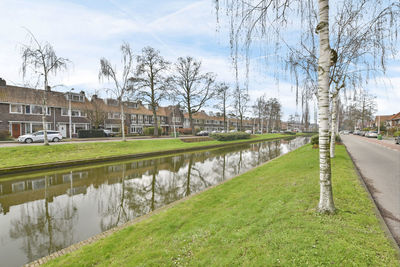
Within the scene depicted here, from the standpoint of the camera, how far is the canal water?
16.1 ft

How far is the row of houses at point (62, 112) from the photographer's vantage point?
28.6 m

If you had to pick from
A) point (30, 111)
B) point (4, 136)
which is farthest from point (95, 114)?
point (4, 136)

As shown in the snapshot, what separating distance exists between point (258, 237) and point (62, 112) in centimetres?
4174

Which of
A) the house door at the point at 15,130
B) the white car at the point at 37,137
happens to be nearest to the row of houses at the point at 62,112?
the house door at the point at 15,130

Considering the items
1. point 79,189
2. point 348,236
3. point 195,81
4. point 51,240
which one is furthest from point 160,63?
point 348,236

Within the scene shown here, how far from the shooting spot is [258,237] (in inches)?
142

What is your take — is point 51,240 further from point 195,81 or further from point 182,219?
point 195,81

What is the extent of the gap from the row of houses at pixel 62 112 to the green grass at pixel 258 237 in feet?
62.4

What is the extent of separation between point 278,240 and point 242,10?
4.32 meters

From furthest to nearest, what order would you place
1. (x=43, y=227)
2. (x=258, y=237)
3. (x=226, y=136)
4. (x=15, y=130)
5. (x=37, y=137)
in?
(x=226, y=136) → (x=15, y=130) → (x=37, y=137) → (x=43, y=227) → (x=258, y=237)

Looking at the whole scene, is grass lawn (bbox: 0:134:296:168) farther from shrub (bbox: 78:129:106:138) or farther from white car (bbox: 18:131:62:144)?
shrub (bbox: 78:129:106:138)

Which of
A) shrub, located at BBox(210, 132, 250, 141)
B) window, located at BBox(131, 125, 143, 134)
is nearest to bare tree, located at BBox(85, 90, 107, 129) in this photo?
window, located at BBox(131, 125, 143, 134)

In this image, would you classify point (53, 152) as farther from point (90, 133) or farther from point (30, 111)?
point (30, 111)

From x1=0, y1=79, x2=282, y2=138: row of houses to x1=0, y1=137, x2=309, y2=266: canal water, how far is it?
38.1ft
